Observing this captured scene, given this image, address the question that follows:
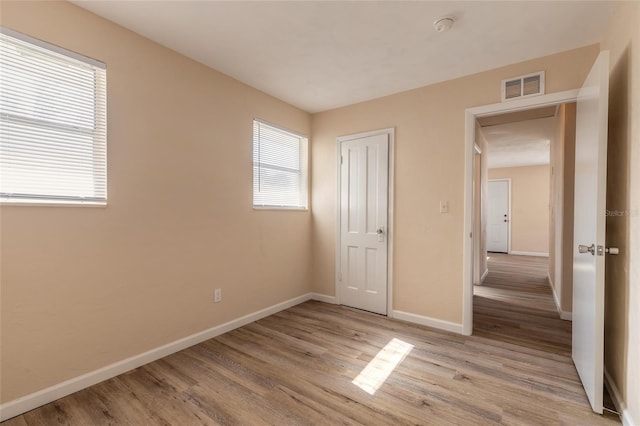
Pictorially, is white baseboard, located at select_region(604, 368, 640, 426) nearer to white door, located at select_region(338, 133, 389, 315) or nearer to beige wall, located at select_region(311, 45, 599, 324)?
beige wall, located at select_region(311, 45, 599, 324)

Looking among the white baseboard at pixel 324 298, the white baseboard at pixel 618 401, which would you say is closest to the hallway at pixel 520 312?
the white baseboard at pixel 618 401

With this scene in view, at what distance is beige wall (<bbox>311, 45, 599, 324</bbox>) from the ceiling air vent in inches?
2.3

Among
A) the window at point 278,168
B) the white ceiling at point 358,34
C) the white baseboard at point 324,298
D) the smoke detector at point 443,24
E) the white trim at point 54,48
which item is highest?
the white ceiling at point 358,34

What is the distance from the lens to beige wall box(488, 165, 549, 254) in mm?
8164

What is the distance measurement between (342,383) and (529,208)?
28.4ft

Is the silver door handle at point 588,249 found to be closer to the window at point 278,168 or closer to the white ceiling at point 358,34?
the white ceiling at point 358,34

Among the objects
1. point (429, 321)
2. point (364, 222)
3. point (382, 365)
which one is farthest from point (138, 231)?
point (429, 321)

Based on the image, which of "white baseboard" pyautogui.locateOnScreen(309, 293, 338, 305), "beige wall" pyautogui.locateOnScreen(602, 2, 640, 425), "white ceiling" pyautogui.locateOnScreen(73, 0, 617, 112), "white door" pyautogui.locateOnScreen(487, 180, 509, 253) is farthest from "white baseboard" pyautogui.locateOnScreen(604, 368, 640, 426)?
"white door" pyautogui.locateOnScreen(487, 180, 509, 253)

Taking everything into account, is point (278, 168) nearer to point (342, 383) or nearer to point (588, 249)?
point (342, 383)

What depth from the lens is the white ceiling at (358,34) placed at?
78.1 inches

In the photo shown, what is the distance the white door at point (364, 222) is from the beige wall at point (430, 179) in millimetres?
162

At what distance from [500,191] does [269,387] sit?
9.10 m

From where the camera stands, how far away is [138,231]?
7.60 ft

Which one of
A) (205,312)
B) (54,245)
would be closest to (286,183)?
(205,312)
